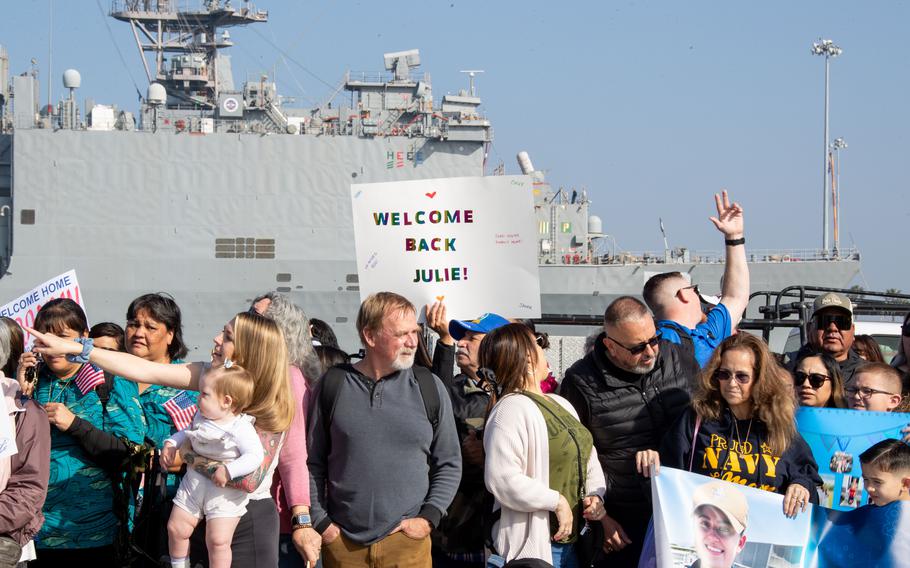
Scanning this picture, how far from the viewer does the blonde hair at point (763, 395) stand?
3.79 meters

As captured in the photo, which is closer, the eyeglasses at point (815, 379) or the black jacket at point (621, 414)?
the black jacket at point (621, 414)

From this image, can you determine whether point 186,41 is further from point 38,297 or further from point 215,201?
point 38,297

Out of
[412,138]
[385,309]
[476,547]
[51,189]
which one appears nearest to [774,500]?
[476,547]

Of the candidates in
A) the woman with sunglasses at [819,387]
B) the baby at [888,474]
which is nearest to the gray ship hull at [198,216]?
the woman with sunglasses at [819,387]

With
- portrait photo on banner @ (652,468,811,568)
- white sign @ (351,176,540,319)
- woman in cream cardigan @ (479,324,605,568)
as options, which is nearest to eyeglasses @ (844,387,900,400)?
portrait photo on banner @ (652,468,811,568)

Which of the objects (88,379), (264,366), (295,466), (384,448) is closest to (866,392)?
(384,448)

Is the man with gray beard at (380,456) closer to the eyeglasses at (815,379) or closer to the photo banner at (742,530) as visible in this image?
the photo banner at (742,530)

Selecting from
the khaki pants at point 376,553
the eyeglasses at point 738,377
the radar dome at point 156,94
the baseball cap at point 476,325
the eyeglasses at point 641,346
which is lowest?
the khaki pants at point 376,553

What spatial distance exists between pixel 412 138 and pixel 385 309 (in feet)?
76.2

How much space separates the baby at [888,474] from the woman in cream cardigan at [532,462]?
1031mm

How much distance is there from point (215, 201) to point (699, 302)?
22.9 m

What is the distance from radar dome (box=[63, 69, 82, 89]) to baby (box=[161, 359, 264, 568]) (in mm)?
25559

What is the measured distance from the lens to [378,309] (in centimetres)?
389

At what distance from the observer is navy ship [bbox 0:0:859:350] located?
25.9m
